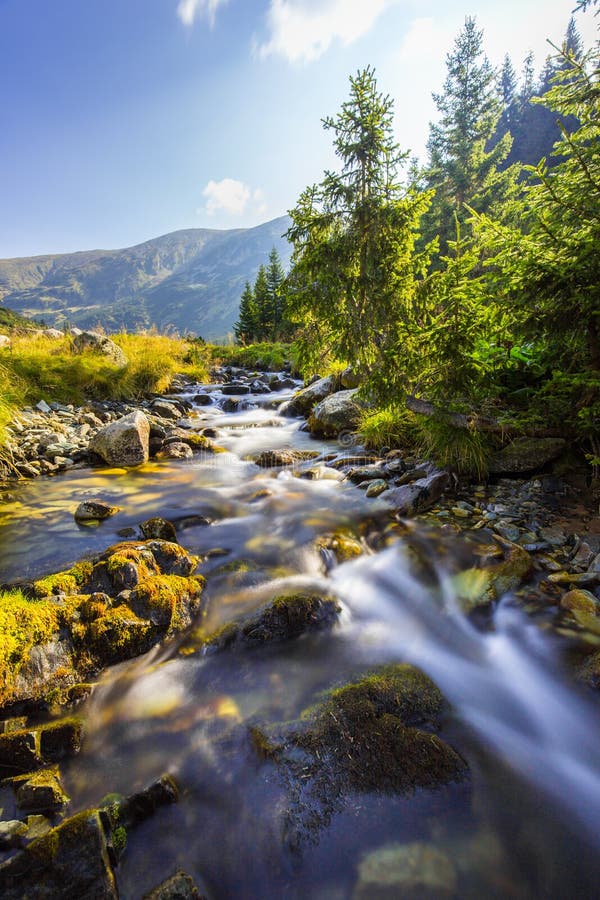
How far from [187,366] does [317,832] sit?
1894 centimetres

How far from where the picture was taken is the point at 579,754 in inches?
93.1

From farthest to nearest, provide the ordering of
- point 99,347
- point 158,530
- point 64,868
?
point 99,347, point 158,530, point 64,868

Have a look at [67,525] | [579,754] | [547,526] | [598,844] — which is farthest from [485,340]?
[67,525]

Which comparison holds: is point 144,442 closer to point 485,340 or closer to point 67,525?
point 67,525

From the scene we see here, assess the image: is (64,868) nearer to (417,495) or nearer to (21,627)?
(21,627)

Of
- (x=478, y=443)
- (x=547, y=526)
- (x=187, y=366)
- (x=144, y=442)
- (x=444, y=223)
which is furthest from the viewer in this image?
(x=444, y=223)

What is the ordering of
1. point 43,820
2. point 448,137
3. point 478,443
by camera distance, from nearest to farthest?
point 43,820, point 478,443, point 448,137

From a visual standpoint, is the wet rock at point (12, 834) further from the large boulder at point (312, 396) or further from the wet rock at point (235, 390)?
the wet rock at point (235, 390)

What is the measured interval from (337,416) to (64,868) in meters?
8.52

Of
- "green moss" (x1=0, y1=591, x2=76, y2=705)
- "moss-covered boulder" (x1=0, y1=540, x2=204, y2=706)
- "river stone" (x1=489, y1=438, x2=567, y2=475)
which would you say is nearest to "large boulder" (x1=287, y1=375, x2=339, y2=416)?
"river stone" (x1=489, y1=438, x2=567, y2=475)

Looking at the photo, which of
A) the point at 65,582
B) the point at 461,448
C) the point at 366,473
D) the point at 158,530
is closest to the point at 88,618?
the point at 65,582

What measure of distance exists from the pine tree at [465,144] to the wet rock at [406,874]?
35.1 metres

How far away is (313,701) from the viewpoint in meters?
2.60

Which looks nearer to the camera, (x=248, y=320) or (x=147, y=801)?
(x=147, y=801)
